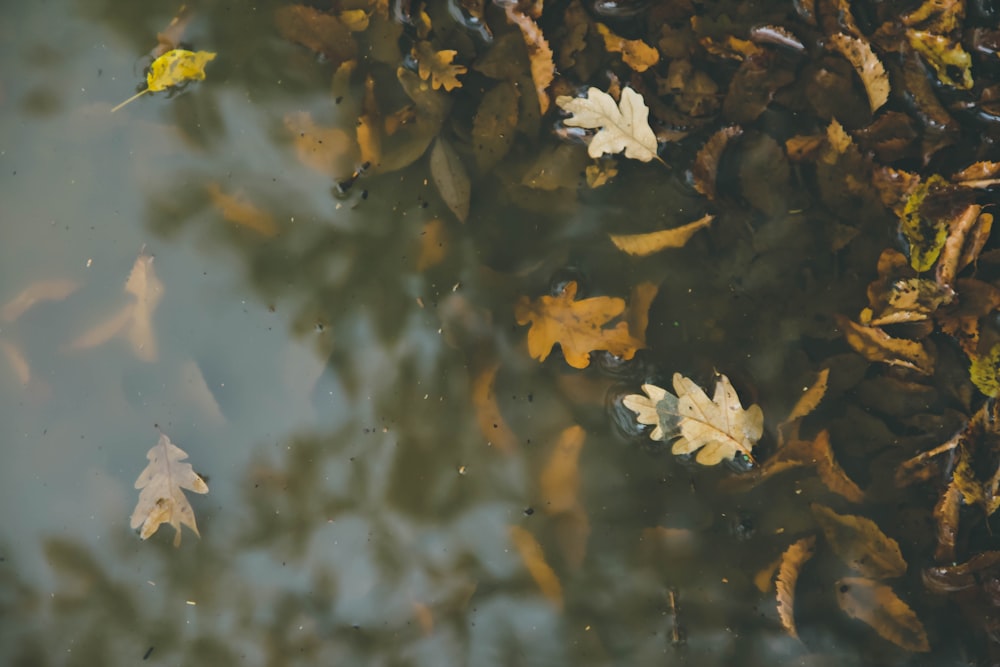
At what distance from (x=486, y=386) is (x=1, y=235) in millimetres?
1278

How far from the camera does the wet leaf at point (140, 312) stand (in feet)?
6.08

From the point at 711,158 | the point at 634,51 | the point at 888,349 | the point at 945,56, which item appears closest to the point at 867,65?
the point at 945,56

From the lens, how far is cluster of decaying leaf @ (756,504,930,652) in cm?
177

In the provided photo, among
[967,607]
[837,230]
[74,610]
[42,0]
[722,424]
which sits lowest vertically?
[74,610]

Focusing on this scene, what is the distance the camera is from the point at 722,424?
175 cm

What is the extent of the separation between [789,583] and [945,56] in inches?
51.2

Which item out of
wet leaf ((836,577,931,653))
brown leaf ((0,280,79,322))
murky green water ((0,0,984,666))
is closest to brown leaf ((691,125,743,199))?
murky green water ((0,0,984,666))

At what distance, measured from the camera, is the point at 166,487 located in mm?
1832

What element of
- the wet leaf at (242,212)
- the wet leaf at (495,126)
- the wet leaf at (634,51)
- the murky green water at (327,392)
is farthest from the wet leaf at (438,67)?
the wet leaf at (242,212)

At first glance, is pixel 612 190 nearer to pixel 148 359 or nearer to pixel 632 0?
pixel 632 0

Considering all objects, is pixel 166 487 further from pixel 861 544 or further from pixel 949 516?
pixel 949 516

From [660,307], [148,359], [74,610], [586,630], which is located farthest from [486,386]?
[74,610]

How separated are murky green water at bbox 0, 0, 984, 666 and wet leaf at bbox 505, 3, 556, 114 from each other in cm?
27

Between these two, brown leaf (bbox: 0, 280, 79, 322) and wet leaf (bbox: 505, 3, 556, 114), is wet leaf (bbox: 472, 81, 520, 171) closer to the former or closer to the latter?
wet leaf (bbox: 505, 3, 556, 114)
